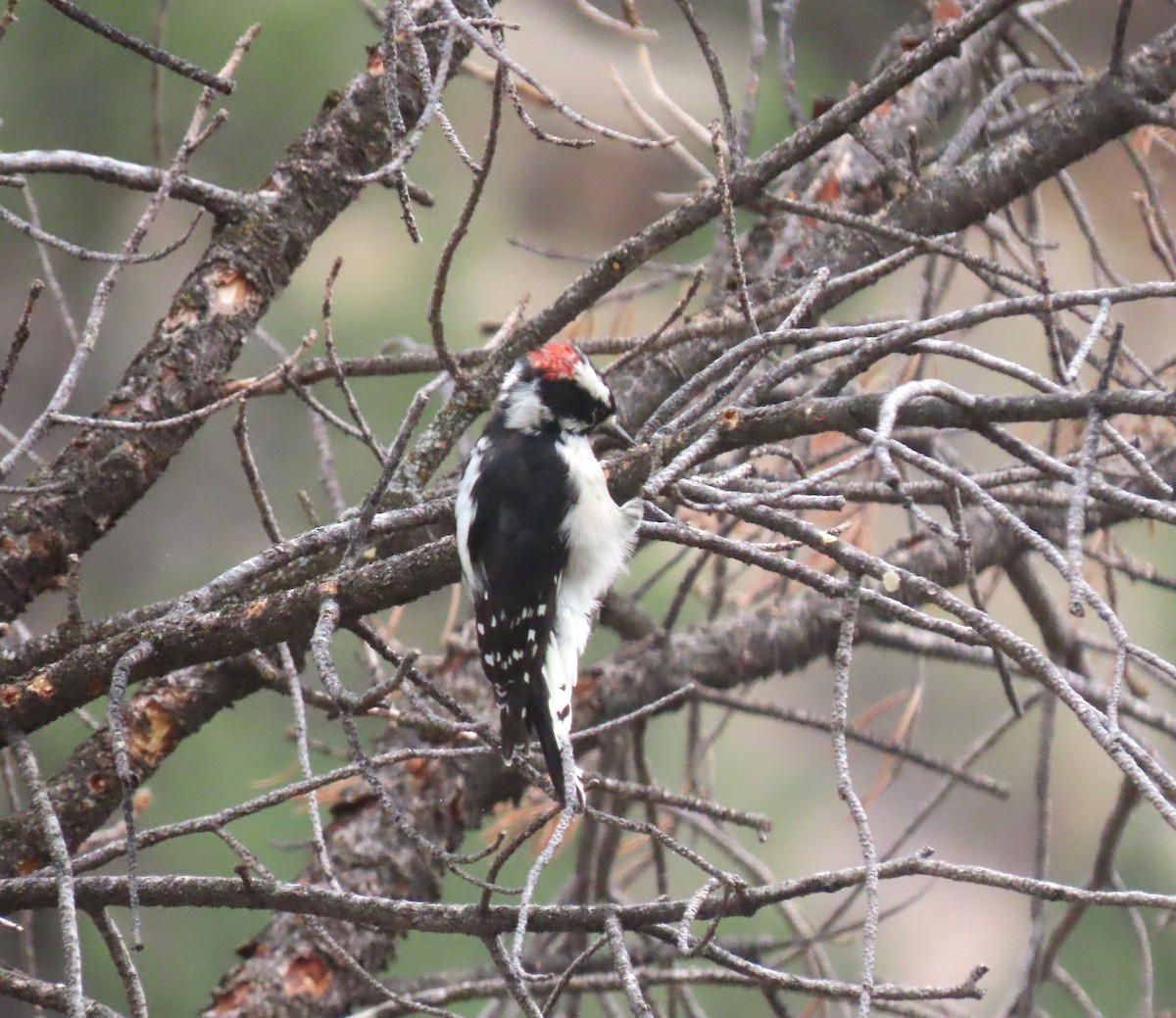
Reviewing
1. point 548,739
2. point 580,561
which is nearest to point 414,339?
point 580,561

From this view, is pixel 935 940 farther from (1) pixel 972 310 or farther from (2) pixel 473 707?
(1) pixel 972 310

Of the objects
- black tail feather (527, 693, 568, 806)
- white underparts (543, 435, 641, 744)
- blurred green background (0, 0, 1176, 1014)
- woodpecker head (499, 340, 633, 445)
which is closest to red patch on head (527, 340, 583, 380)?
woodpecker head (499, 340, 633, 445)

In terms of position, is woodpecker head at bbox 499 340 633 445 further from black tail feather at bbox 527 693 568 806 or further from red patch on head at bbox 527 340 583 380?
black tail feather at bbox 527 693 568 806

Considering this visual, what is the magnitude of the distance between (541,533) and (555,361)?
29cm

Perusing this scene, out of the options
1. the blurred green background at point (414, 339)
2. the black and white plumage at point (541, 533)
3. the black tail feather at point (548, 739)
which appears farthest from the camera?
the blurred green background at point (414, 339)

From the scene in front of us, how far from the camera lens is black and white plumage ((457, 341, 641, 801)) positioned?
170 cm

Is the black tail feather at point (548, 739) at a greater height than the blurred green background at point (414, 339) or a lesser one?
lesser

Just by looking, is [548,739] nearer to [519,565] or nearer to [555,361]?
[519,565]

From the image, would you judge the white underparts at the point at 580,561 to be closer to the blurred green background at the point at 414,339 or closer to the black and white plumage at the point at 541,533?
the black and white plumage at the point at 541,533

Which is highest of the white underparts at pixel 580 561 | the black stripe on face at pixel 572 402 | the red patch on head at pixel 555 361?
the red patch on head at pixel 555 361

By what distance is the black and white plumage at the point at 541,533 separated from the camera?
1.70 m

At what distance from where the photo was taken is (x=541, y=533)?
1.79 metres

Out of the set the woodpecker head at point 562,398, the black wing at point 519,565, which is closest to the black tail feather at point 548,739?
the black wing at point 519,565

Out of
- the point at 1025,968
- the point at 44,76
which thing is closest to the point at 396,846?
the point at 1025,968
